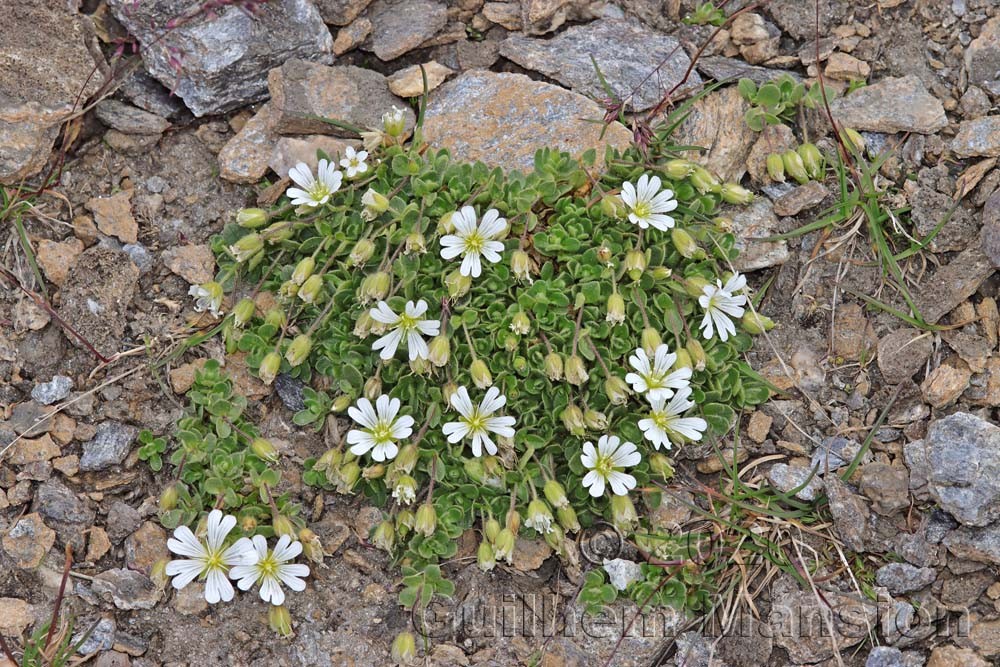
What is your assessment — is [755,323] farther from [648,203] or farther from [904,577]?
[904,577]

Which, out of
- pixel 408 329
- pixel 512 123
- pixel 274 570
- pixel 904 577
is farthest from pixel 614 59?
pixel 274 570

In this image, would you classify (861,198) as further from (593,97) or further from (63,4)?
(63,4)

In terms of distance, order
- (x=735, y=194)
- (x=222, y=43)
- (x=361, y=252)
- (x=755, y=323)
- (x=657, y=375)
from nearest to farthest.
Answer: (x=657, y=375) < (x=361, y=252) < (x=755, y=323) < (x=735, y=194) < (x=222, y=43)

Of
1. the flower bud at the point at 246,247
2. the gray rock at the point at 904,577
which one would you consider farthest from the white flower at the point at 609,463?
the flower bud at the point at 246,247

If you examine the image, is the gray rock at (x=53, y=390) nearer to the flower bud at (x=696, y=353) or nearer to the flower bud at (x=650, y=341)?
the flower bud at (x=650, y=341)

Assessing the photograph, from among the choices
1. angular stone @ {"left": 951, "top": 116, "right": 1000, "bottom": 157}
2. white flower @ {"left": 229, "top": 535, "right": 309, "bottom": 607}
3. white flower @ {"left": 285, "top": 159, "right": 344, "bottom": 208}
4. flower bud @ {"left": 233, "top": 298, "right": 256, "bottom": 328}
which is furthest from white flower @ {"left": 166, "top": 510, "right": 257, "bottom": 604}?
angular stone @ {"left": 951, "top": 116, "right": 1000, "bottom": 157}

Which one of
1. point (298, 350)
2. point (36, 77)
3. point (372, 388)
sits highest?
point (36, 77)

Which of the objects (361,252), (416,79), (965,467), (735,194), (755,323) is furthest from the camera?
(416,79)

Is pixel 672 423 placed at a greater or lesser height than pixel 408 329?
lesser

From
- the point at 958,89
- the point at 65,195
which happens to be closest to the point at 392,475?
the point at 65,195

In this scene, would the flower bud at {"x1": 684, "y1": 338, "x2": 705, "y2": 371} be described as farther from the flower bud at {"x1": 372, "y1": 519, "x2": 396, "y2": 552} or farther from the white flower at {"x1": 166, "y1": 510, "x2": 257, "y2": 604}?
the white flower at {"x1": 166, "y1": 510, "x2": 257, "y2": 604}
